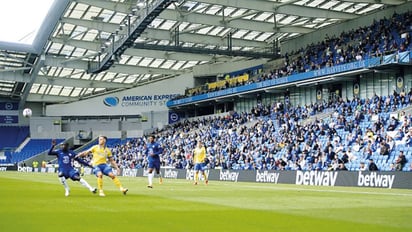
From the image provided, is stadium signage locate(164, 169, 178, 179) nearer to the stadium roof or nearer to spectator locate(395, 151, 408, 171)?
the stadium roof

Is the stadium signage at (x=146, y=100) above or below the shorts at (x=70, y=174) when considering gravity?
above

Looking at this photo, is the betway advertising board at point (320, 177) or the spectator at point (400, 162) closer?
the betway advertising board at point (320, 177)

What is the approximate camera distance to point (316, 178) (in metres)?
30.8

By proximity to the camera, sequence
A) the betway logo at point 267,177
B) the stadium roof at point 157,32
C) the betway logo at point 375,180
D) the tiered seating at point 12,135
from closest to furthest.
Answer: the betway logo at point 375,180
the betway logo at point 267,177
the stadium roof at point 157,32
the tiered seating at point 12,135

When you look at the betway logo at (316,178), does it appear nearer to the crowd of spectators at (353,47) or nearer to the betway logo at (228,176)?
the betway logo at (228,176)

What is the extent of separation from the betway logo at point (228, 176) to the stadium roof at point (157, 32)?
11.8 m

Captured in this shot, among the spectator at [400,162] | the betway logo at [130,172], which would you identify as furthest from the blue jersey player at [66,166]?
the betway logo at [130,172]

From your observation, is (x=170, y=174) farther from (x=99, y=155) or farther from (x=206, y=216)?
(x=206, y=216)

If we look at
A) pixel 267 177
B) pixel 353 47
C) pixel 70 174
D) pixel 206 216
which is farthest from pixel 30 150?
pixel 206 216

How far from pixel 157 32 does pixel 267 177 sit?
26926mm

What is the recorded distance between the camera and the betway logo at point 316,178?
29.8m

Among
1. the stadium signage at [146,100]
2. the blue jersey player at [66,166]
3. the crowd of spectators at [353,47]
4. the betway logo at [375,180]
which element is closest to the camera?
the blue jersey player at [66,166]

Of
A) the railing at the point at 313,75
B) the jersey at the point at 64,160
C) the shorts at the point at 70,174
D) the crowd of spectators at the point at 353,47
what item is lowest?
the shorts at the point at 70,174

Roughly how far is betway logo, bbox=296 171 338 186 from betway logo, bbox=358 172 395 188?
1889 millimetres
